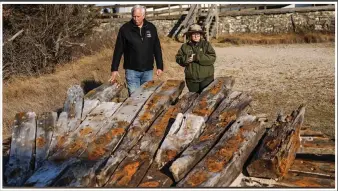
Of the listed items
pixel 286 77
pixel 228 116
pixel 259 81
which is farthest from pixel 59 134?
pixel 286 77

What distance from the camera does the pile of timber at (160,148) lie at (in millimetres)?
2906

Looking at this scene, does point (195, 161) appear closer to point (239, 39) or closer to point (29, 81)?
point (29, 81)

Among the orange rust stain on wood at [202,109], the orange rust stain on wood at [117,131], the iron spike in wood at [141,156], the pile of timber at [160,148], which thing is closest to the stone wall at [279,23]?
the pile of timber at [160,148]

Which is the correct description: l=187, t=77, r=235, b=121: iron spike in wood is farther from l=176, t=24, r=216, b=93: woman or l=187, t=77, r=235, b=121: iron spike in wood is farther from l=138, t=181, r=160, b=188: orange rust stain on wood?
l=138, t=181, r=160, b=188: orange rust stain on wood

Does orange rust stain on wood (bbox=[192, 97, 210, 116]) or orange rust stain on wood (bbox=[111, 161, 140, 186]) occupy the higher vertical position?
orange rust stain on wood (bbox=[192, 97, 210, 116])

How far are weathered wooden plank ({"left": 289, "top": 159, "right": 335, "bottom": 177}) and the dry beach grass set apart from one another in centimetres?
260

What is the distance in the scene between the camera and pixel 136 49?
548 cm

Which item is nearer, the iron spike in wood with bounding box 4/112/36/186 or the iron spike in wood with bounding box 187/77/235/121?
the iron spike in wood with bounding box 4/112/36/186

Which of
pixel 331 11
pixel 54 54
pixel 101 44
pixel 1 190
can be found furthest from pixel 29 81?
pixel 331 11

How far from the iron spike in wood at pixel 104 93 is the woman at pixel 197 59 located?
0.99 metres

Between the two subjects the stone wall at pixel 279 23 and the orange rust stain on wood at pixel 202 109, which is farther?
the stone wall at pixel 279 23

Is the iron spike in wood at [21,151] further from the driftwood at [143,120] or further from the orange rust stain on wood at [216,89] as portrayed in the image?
the orange rust stain on wood at [216,89]

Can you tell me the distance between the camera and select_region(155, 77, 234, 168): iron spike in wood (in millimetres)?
3160

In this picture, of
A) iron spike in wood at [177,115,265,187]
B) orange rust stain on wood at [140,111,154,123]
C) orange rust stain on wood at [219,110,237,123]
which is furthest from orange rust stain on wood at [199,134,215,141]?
orange rust stain on wood at [140,111,154,123]
